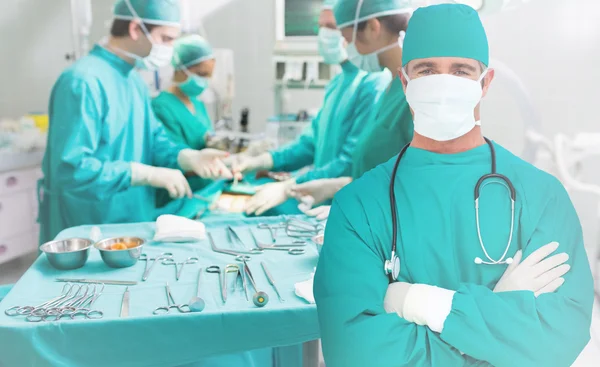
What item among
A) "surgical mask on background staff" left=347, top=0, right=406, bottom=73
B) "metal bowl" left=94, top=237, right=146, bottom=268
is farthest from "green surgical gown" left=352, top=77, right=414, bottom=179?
"metal bowl" left=94, top=237, right=146, bottom=268

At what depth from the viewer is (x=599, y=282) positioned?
1.17m

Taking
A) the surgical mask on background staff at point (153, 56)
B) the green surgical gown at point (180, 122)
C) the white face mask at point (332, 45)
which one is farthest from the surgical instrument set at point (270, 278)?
the green surgical gown at point (180, 122)

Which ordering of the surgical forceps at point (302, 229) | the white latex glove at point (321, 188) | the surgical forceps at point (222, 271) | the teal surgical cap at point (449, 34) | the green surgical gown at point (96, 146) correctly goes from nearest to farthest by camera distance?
the teal surgical cap at point (449, 34) < the surgical forceps at point (222, 271) < the surgical forceps at point (302, 229) < the white latex glove at point (321, 188) < the green surgical gown at point (96, 146)

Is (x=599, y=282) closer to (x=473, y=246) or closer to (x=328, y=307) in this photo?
(x=473, y=246)

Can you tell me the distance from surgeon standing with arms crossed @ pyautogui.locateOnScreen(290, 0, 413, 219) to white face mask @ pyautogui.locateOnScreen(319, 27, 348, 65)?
63cm

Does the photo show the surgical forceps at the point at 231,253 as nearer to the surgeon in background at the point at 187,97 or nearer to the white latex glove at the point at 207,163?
the white latex glove at the point at 207,163

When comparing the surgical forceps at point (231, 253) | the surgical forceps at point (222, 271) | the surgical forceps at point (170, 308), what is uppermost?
the surgical forceps at point (231, 253)

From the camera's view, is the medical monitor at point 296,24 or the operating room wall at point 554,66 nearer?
the operating room wall at point 554,66

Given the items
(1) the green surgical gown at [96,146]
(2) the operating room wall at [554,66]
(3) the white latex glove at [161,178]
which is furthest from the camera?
(3) the white latex glove at [161,178]

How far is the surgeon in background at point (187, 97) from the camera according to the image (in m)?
2.95

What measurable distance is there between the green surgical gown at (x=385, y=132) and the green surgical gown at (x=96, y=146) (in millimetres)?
1109

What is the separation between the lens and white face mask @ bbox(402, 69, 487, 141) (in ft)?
2.68

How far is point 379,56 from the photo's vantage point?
150cm

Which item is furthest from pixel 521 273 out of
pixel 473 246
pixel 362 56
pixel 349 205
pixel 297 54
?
pixel 297 54
